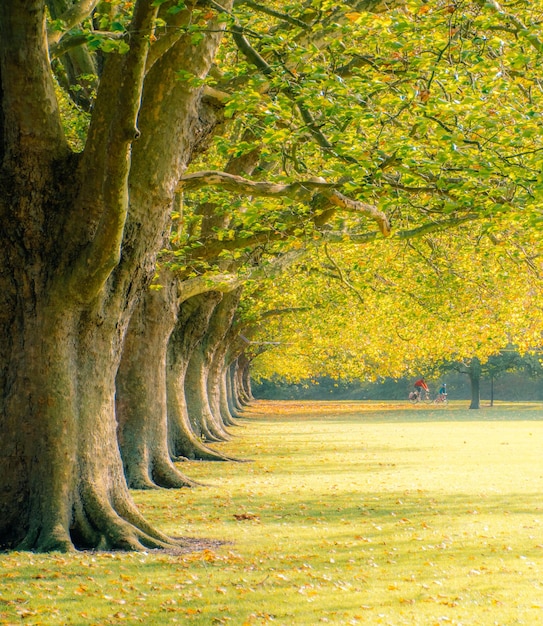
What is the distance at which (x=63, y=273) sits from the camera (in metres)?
9.81

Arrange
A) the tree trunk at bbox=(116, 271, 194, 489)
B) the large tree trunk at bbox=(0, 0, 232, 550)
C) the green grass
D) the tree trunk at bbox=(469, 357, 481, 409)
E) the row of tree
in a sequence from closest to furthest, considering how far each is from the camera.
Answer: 1. the green grass
2. the row of tree
3. the large tree trunk at bbox=(0, 0, 232, 550)
4. the tree trunk at bbox=(116, 271, 194, 489)
5. the tree trunk at bbox=(469, 357, 481, 409)

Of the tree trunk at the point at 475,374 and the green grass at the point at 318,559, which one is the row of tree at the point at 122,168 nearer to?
the green grass at the point at 318,559

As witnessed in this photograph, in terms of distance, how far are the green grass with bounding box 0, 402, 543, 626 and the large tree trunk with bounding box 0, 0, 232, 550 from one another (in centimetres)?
92

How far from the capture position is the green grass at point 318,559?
24.1 ft

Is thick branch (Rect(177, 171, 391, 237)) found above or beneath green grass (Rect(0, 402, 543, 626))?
above

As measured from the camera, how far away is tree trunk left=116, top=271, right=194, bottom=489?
16.4m

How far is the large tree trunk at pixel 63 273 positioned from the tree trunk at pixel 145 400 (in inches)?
239

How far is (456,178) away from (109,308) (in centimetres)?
511

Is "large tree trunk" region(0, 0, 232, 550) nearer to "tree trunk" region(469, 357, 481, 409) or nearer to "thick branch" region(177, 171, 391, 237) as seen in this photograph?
"thick branch" region(177, 171, 391, 237)

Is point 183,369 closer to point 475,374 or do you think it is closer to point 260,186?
point 260,186

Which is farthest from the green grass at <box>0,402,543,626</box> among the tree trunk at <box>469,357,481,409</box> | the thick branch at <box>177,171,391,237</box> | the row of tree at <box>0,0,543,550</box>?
the tree trunk at <box>469,357,481,409</box>

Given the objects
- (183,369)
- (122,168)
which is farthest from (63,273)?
(183,369)

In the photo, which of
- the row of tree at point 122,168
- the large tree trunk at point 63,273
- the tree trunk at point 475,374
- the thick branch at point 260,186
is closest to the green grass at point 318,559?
the large tree trunk at point 63,273

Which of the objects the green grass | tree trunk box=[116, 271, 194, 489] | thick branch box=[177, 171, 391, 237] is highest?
thick branch box=[177, 171, 391, 237]
